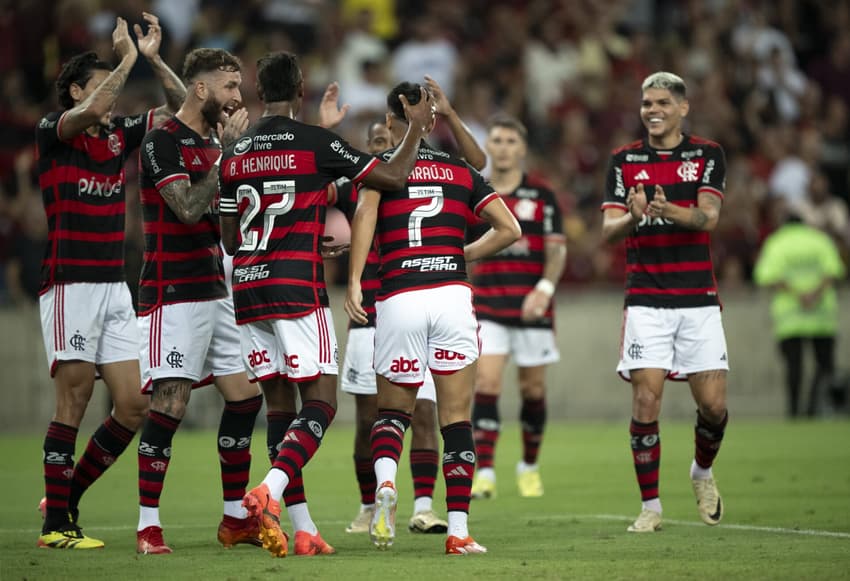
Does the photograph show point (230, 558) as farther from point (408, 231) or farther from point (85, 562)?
point (408, 231)

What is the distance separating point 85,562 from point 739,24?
19354mm

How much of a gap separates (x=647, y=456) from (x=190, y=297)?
318cm

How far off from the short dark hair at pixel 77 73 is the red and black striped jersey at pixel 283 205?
1.40 m

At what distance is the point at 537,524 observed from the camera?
388 inches

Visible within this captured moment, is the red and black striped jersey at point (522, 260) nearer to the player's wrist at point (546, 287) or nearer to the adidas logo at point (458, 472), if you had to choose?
the player's wrist at point (546, 287)

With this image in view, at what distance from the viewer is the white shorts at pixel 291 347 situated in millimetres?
8039

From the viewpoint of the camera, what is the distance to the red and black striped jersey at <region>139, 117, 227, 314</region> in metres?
8.51

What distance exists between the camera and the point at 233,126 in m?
8.55

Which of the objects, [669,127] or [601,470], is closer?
[669,127]

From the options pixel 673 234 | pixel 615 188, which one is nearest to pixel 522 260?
pixel 615 188

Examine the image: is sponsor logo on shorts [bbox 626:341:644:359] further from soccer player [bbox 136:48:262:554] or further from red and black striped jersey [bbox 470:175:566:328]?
red and black striped jersey [bbox 470:175:566:328]

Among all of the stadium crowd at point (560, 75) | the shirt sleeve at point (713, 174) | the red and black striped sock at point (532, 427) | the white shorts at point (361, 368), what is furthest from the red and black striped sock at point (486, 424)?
the stadium crowd at point (560, 75)

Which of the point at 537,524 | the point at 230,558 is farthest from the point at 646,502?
the point at 230,558

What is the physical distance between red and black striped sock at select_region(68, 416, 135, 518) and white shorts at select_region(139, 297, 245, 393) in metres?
0.48
